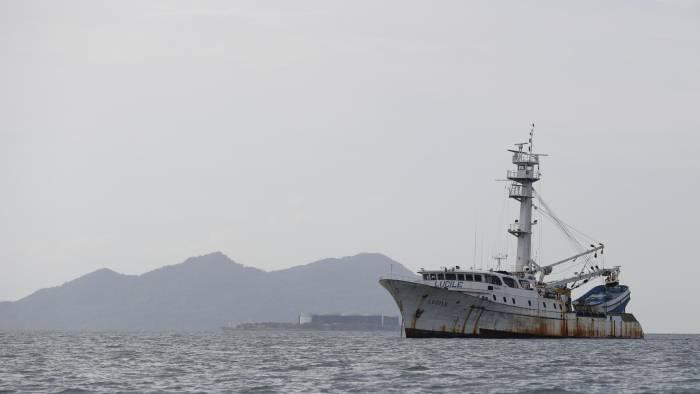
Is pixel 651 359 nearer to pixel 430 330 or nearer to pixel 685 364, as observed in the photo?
pixel 685 364

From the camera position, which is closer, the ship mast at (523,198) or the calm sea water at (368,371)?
the calm sea water at (368,371)

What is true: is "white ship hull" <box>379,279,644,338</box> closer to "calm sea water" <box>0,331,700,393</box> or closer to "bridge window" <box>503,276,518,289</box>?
"bridge window" <box>503,276,518,289</box>

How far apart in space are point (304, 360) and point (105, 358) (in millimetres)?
14568

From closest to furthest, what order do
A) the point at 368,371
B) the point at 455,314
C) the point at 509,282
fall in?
1. the point at 368,371
2. the point at 455,314
3. the point at 509,282

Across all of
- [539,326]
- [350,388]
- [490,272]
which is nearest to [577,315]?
[539,326]

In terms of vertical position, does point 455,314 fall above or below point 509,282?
below

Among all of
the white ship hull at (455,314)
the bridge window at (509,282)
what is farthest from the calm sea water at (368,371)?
the bridge window at (509,282)

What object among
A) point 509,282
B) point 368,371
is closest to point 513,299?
point 509,282

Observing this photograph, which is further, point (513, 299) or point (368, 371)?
point (513, 299)

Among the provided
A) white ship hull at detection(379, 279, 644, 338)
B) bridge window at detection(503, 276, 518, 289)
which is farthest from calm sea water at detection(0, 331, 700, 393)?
bridge window at detection(503, 276, 518, 289)

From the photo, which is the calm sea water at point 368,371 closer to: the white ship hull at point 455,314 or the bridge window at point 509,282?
the white ship hull at point 455,314

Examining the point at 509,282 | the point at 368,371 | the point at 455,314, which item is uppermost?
the point at 509,282

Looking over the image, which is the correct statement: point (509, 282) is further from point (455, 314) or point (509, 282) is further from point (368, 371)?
point (368, 371)

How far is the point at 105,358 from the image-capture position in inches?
2763
